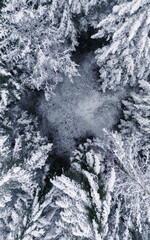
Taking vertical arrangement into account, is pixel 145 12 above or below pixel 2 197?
above

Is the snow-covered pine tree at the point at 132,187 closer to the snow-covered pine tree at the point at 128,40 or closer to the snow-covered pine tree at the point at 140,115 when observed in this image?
the snow-covered pine tree at the point at 140,115

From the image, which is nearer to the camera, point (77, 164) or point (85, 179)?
point (85, 179)

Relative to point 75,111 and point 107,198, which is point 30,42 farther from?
point 107,198

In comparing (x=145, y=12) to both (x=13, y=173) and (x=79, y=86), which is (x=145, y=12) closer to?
(x=79, y=86)

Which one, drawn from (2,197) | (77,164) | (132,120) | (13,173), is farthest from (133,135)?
(2,197)

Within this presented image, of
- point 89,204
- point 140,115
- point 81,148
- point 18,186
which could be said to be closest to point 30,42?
point 81,148

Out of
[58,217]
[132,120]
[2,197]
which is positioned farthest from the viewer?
[132,120]

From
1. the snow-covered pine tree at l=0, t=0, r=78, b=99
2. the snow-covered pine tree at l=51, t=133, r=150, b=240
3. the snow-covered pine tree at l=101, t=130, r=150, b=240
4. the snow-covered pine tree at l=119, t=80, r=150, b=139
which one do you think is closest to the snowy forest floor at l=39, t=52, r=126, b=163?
the snow-covered pine tree at l=119, t=80, r=150, b=139

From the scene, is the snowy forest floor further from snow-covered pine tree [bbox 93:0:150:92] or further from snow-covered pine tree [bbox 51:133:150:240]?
snow-covered pine tree [bbox 51:133:150:240]
